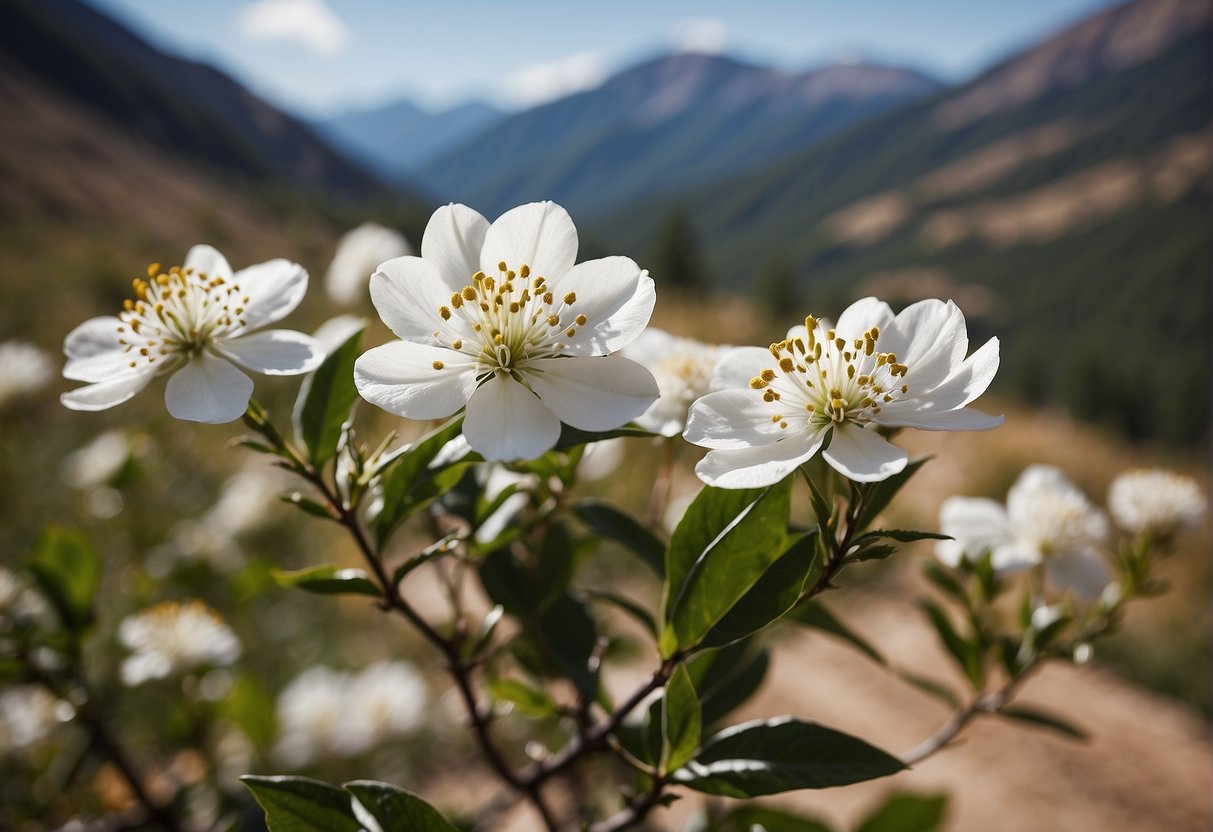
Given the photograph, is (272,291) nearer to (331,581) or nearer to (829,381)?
(331,581)

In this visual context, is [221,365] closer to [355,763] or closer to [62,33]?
[355,763]

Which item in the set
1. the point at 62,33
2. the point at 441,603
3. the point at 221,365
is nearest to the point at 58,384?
the point at 441,603

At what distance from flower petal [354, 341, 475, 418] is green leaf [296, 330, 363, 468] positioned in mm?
81

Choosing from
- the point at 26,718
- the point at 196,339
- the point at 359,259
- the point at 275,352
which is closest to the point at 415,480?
the point at 275,352

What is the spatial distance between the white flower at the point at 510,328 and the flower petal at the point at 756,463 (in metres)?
0.07

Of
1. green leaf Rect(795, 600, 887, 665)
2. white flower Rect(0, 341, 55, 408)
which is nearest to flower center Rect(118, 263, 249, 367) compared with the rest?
green leaf Rect(795, 600, 887, 665)

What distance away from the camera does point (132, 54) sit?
64.9m

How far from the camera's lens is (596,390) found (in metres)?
0.65

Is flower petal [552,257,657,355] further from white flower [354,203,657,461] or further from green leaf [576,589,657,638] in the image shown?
green leaf [576,589,657,638]

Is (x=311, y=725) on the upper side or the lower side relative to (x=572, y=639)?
lower

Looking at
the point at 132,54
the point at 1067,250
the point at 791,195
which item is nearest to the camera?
the point at 132,54

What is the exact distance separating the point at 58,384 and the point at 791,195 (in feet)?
416

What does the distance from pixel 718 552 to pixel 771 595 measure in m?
0.06

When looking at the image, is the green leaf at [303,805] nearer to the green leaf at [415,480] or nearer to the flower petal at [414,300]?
the green leaf at [415,480]
